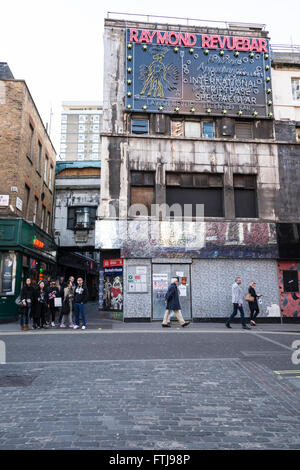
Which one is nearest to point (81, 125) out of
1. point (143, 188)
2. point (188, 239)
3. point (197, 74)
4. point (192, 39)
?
point (192, 39)

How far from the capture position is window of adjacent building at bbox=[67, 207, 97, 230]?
87.9ft

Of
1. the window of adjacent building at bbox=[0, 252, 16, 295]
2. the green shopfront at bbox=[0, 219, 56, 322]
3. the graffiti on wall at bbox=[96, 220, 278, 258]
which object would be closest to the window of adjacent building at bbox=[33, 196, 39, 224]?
the green shopfront at bbox=[0, 219, 56, 322]

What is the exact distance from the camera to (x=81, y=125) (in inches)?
4151

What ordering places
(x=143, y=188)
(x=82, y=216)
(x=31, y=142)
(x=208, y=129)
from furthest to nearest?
1. (x=82, y=216)
2. (x=31, y=142)
3. (x=208, y=129)
4. (x=143, y=188)

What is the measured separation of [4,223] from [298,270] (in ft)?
45.9

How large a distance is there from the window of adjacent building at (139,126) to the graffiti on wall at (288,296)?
9121mm

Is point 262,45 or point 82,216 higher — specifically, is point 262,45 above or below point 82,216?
above

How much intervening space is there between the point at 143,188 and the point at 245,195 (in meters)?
5.09

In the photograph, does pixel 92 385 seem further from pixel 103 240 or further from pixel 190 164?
pixel 190 164

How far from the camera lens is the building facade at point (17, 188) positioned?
51.8 feet

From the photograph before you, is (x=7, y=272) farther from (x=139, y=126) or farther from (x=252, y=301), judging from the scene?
(x=252, y=301)

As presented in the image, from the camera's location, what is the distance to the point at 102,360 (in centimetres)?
689

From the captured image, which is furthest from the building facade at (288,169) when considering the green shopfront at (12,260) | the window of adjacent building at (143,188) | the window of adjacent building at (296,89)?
the green shopfront at (12,260)

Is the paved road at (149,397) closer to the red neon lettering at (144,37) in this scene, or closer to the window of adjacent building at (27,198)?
the window of adjacent building at (27,198)
